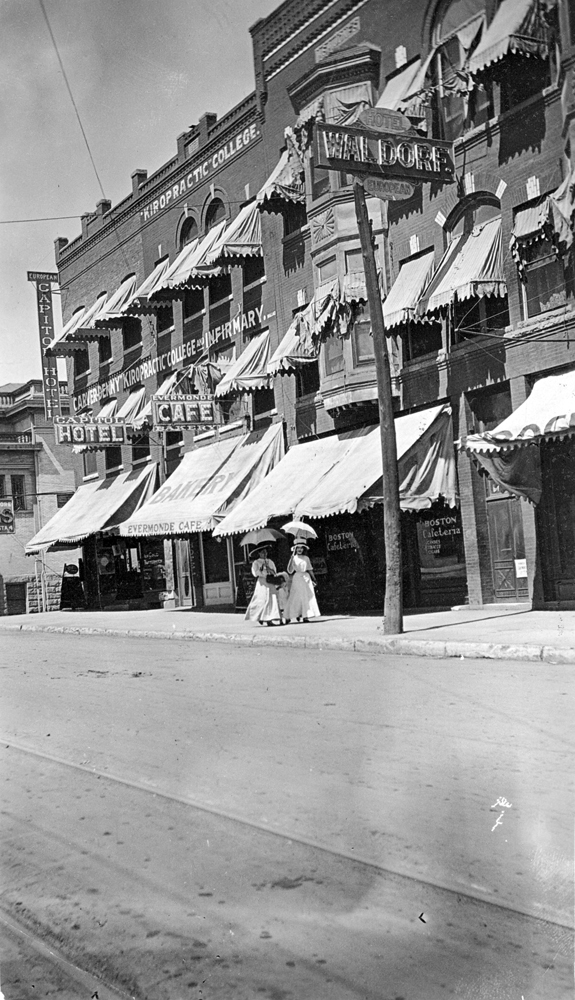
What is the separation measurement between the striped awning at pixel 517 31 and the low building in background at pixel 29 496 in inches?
1110

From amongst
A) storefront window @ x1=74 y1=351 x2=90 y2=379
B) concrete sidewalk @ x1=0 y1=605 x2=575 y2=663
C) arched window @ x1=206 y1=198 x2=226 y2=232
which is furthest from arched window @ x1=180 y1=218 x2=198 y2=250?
concrete sidewalk @ x1=0 y1=605 x2=575 y2=663

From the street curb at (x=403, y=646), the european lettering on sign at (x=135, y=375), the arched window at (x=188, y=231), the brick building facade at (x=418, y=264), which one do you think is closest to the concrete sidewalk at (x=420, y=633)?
the street curb at (x=403, y=646)

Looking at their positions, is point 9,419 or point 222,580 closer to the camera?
point 222,580

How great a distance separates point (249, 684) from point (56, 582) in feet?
103

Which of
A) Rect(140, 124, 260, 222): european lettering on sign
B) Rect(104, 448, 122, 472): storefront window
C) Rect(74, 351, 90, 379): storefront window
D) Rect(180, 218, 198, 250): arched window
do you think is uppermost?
Rect(140, 124, 260, 222): european lettering on sign

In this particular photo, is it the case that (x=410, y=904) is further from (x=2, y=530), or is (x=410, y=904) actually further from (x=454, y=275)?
(x=2, y=530)

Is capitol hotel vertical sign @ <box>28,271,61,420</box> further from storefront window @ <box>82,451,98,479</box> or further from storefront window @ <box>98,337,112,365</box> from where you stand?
storefront window @ <box>82,451,98,479</box>

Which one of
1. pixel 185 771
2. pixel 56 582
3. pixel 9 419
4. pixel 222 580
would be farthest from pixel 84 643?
pixel 9 419

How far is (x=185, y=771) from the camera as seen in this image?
21.2ft

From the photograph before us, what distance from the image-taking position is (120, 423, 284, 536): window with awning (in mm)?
23453

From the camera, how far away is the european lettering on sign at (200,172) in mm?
25281

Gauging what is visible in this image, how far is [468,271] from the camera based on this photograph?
57.5 feet

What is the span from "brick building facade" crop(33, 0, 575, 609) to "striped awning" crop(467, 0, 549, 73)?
0.04m

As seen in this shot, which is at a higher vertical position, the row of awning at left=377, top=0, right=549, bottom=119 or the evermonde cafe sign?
the row of awning at left=377, top=0, right=549, bottom=119
